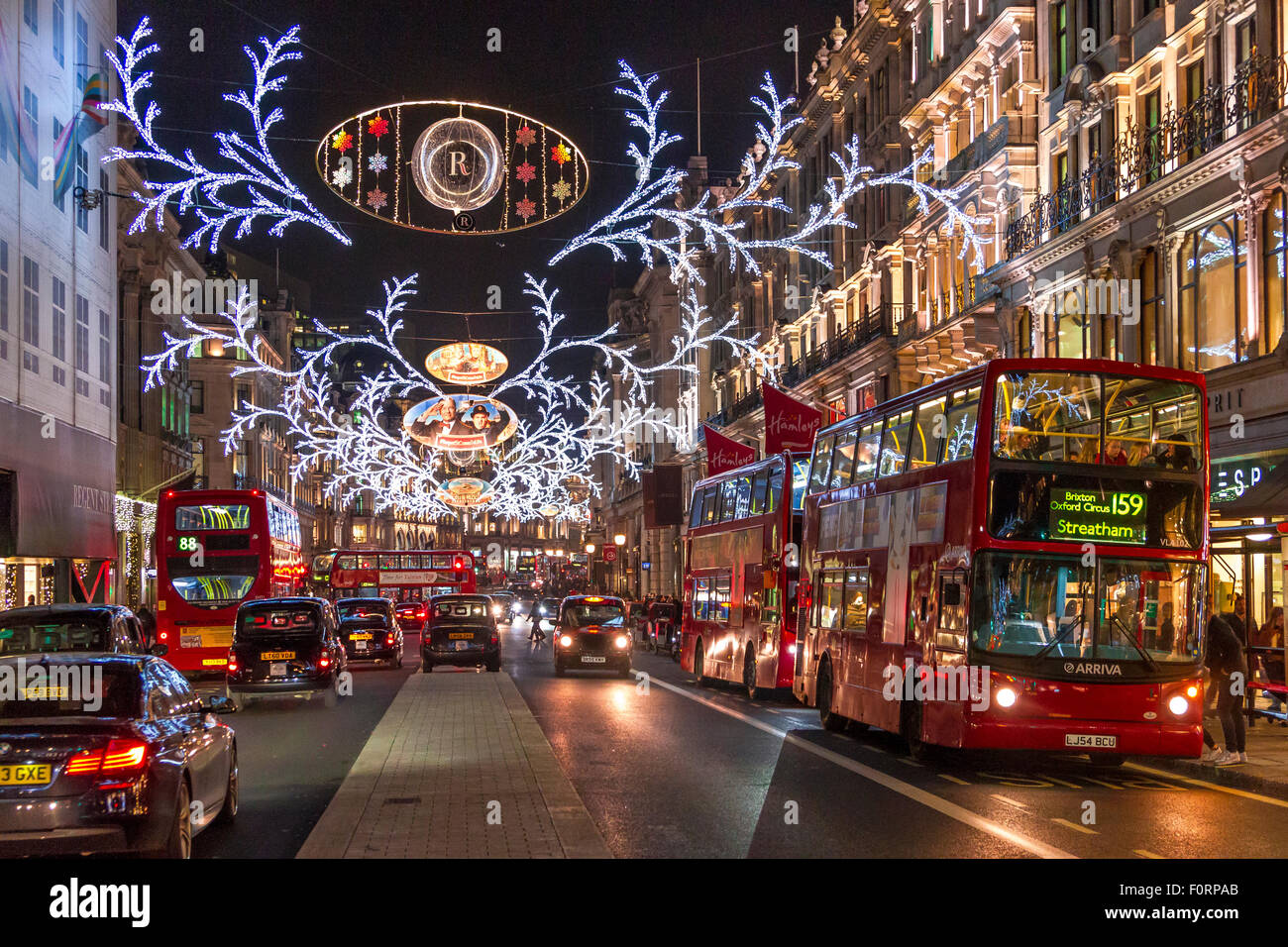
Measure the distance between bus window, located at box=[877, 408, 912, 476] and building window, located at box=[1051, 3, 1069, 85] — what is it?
15.9 m

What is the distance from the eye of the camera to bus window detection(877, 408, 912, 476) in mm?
17922

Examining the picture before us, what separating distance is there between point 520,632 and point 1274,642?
50.1 m

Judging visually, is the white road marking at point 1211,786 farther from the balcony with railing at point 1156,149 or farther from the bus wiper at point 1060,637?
the balcony with railing at point 1156,149

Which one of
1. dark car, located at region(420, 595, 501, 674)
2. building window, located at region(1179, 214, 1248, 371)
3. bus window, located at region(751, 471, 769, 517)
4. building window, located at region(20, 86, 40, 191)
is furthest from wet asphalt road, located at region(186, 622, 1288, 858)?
building window, located at region(20, 86, 40, 191)

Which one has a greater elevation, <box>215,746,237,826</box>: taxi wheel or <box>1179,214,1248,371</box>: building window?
<box>1179,214,1248,371</box>: building window

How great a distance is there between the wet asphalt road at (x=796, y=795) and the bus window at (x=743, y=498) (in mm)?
5653

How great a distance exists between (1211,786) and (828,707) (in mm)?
6484

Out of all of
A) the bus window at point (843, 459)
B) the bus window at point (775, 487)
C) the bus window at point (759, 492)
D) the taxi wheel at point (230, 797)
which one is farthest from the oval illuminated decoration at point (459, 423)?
the taxi wheel at point (230, 797)

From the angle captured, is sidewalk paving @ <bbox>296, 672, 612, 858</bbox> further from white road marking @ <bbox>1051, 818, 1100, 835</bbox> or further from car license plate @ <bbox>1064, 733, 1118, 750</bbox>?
car license plate @ <bbox>1064, 733, 1118, 750</bbox>

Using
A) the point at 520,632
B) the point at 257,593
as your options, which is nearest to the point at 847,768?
the point at 257,593

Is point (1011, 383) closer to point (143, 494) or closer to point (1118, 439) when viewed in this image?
point (1118, 439)

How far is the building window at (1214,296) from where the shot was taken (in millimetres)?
24391

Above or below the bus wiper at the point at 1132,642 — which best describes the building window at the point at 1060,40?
above
